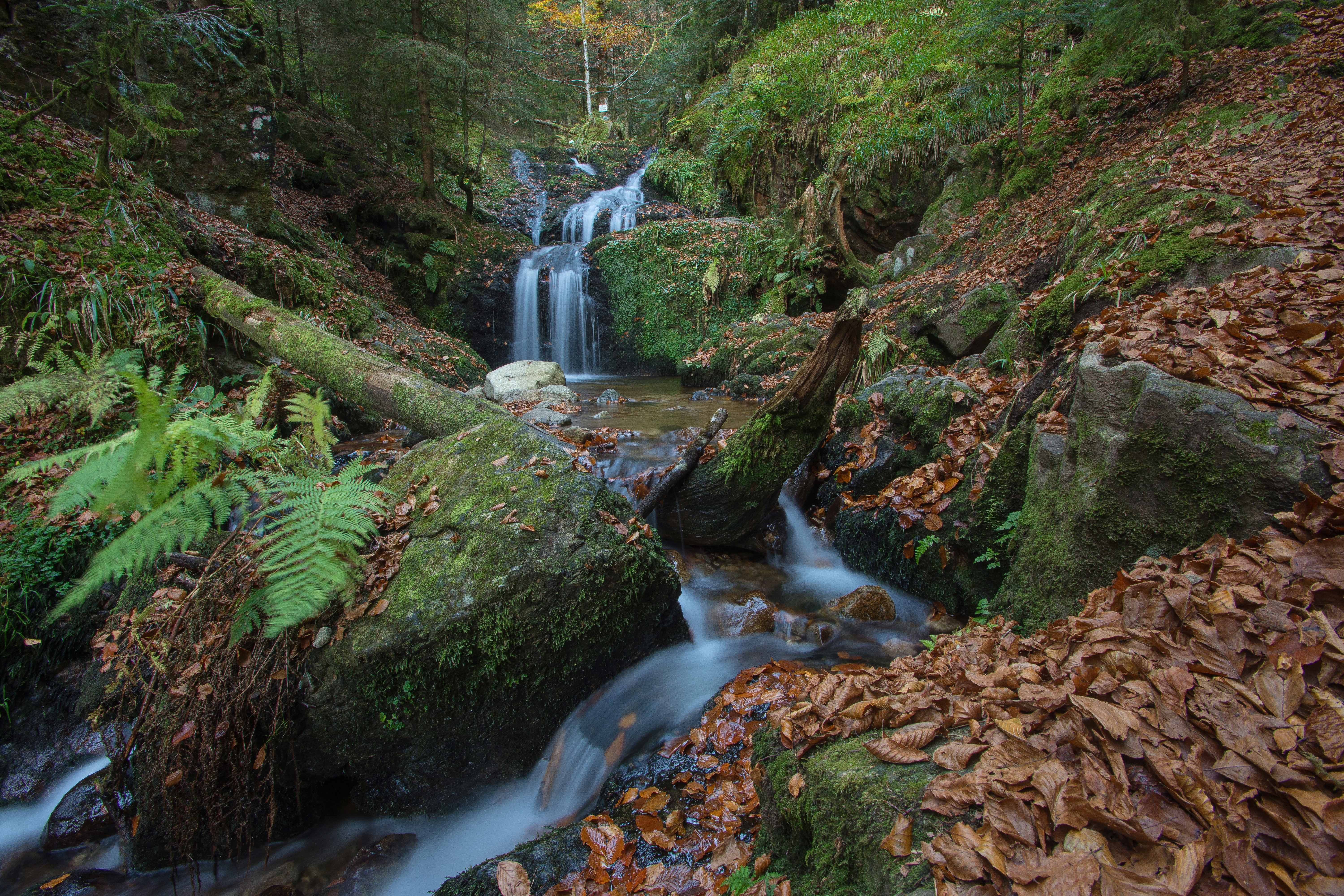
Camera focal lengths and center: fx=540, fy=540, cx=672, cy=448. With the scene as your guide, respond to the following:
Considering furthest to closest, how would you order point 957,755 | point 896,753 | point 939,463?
point 939,463
point 896,753
point 957,755

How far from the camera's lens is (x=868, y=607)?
13.8 ft

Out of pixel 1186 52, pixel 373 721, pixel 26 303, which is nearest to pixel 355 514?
pixel 373 721

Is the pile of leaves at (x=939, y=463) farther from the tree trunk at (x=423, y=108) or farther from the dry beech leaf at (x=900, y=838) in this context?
the tree trunk at (x=423, y=108)

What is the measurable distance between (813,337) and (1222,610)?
867 cm

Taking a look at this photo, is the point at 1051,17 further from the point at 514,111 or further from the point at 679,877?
the point at 514,111

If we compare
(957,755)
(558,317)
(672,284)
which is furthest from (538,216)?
(957,755)

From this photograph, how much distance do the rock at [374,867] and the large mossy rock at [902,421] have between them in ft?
13.7

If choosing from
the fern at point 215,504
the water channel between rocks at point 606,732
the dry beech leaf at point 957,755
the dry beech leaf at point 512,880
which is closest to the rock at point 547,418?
the water channel between rocks at point 606,732

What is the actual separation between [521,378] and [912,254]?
745 centimetres

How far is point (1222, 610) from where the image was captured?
168 cm

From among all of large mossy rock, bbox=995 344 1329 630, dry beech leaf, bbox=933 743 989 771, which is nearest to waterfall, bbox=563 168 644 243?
large mossy rock, bbox=995 344 1329 630

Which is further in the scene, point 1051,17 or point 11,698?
point 1051,17

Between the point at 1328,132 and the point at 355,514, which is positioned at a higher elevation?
the point at 1328,132

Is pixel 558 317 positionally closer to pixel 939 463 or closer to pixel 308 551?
pixel 939 463
